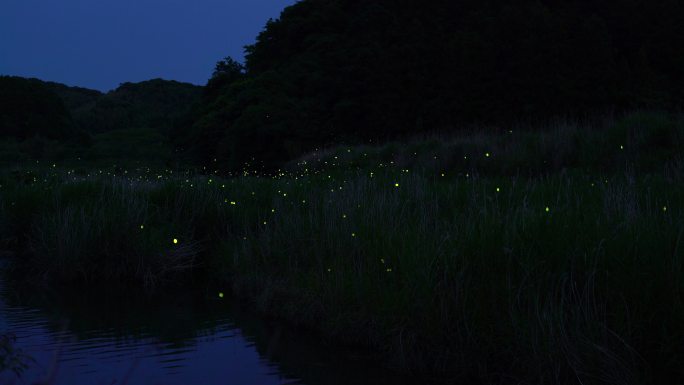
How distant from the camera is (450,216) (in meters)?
8.75

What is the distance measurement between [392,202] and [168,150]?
47230 mm

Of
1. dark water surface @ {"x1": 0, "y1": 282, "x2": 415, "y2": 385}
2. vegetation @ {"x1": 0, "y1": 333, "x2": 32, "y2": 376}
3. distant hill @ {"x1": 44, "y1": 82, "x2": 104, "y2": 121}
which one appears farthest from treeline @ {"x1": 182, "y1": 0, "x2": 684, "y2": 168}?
distant hill @ {"x1": 44, "y1": 82, "x2": 104, "y2": 121}

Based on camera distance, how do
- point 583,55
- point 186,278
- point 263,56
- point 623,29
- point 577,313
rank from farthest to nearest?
point 263,56 < point 623,29 < point 583,55 < point 186,278 < point 577,313

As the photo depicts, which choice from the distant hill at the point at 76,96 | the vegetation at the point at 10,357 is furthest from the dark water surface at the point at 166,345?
the distant hill at the point at 76,96

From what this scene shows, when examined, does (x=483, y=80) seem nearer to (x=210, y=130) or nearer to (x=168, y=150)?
(x=210, y=130)

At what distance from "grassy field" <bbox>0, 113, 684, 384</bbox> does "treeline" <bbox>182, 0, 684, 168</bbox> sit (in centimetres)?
1298

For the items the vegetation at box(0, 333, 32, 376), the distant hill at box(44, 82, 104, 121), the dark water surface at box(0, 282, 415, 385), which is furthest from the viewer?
the distant hill at box(44, 82, 104, 121)

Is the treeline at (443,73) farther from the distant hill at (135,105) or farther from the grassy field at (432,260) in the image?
the distant hill at (135,105)

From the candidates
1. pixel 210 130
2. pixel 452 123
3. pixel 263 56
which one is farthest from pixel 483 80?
pixel 263 56

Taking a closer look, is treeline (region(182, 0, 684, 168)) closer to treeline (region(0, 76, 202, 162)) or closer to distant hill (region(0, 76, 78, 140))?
treeline (region(0, 76, 202, 162))

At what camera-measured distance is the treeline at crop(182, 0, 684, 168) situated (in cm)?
2692

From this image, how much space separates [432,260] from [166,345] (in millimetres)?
3139

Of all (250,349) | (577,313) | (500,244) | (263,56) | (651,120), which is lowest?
(250,349)

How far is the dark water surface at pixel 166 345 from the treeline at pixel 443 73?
18.8 metres
